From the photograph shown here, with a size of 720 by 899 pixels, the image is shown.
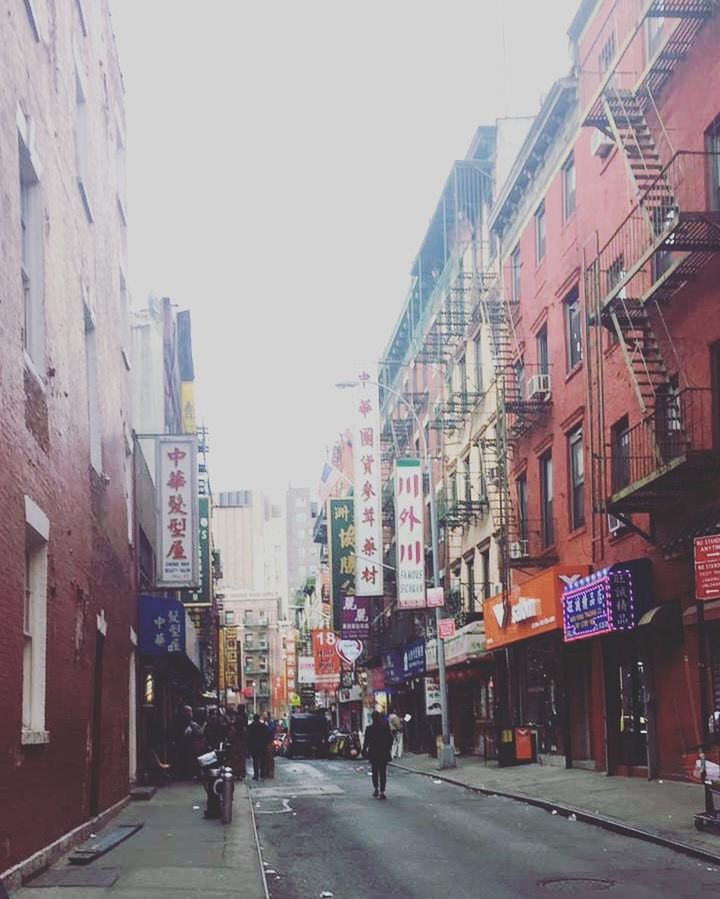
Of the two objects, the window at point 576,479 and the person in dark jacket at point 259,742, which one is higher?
the window at point 576,479

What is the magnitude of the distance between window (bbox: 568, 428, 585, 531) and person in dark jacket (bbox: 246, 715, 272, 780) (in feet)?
34.8

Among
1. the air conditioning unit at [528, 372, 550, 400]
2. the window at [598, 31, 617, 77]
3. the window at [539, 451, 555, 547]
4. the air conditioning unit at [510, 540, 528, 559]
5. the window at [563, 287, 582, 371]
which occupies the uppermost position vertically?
the window at [598, 31, 617, 77]

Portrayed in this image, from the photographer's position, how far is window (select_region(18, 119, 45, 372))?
39.8ft

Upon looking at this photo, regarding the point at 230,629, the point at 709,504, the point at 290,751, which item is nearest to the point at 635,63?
the point at 709,504

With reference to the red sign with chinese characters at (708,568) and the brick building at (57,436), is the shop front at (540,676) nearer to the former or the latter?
the brick building at (57,436)

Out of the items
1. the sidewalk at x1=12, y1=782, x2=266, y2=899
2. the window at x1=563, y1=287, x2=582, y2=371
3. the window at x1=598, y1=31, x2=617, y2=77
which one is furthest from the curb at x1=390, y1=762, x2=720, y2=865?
the window at x1=598, y1=31, x2=617, y2=77

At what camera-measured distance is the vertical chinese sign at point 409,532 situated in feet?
125

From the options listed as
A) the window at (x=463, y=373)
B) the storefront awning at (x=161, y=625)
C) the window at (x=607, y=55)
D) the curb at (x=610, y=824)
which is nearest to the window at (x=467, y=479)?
the window at (x=463, y=373)

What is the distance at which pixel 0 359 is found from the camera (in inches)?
392

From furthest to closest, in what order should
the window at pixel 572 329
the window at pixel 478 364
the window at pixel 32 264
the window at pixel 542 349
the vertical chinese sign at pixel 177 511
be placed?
the window at pixel 478 364 → the window at pixel 542 349 → the vertical chinese sign at pixel 177 511 → the window at pixel 572 329 → the window at pixel 32 264

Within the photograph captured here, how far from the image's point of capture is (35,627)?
39.4 ft

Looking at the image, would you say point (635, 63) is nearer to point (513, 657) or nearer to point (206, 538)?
point (513, 657)

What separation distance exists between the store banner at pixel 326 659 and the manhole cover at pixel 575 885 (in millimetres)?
63857

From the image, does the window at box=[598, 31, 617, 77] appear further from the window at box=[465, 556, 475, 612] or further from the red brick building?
the window at box=[465, 556, 475, 612]
